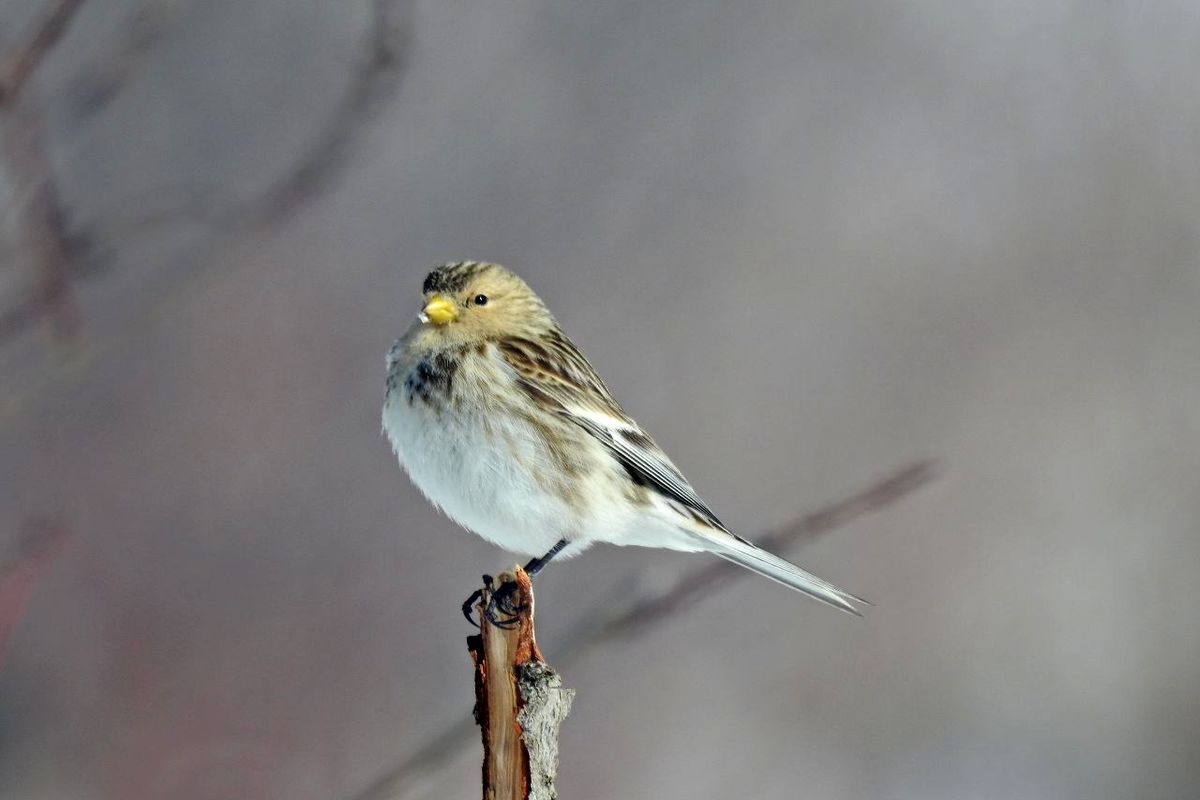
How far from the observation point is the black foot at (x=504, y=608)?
98.6 inches

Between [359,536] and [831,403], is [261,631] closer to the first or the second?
[359,536]

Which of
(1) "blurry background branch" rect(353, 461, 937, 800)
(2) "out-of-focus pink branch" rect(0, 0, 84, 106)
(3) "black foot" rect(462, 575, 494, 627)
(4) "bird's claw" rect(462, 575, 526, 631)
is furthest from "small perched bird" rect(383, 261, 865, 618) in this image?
(2) "out-of-focus pink branch" rect(0, 0, 84, 106)

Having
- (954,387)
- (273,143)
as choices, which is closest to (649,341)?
(954,387)

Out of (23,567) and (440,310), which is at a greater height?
(440,310)

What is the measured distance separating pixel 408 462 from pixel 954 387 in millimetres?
4470

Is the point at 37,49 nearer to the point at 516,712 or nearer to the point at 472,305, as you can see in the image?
the point at 516,712

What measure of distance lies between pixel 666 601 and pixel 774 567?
135cm

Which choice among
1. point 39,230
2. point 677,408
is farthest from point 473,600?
point 677,408

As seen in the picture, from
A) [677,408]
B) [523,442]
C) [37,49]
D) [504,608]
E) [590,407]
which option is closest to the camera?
[37,49]

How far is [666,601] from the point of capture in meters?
2.05

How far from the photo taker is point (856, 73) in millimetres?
8266

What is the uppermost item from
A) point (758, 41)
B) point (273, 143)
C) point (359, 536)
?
point (758, 41)

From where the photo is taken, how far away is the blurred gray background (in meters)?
5.78

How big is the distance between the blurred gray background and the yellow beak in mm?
1902
